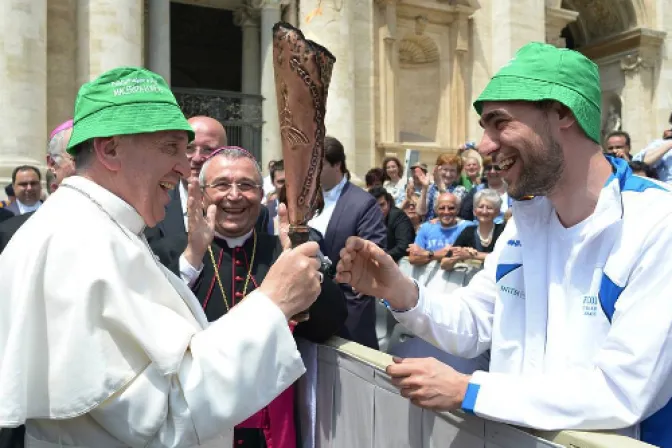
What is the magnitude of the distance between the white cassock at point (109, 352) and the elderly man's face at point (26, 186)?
19.0 feet

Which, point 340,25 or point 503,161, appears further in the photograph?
point 340,25

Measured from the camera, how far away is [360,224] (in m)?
4.61

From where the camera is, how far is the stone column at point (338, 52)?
1366 centimetres

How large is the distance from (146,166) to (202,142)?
2.80 m

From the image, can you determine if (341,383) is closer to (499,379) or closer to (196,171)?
(499,379)

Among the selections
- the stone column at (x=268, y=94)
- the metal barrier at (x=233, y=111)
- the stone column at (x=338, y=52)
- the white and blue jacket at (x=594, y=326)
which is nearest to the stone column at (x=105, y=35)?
the metal barrier at (x=233, y=111)

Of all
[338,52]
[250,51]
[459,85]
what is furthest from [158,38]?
[459,85]

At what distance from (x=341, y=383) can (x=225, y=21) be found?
20.6 meters

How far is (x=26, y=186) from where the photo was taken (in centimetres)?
703

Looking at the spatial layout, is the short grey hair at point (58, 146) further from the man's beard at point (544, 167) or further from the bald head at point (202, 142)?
the man's beard at point (544, 167)

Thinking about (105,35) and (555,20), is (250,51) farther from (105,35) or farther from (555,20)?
(555,20)

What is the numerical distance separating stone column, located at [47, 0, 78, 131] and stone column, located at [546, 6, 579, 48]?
12802 mm

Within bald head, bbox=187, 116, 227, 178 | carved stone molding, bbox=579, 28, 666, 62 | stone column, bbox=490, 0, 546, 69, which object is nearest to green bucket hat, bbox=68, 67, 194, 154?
bald head, bbox=187, 116, 227, 178

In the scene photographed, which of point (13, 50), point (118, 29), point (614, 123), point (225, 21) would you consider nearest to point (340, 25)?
point (118, 29)
